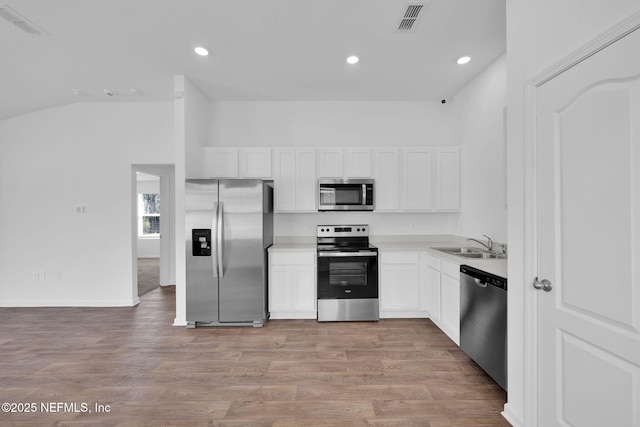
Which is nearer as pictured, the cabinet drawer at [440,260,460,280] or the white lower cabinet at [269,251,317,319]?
the cabinet drawer at [440,260,460,280]

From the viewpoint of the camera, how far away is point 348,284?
398 cm

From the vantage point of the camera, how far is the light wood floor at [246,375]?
85.0 inches

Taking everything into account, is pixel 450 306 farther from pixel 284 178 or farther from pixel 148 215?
pixel 148 215

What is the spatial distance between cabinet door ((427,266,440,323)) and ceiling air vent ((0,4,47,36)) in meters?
4.60

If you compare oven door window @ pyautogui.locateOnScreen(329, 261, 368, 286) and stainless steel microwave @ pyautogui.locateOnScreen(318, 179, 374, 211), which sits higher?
stainless steel microwave @ pyautogui.locateOnScreen(318, 179, 374, 211)

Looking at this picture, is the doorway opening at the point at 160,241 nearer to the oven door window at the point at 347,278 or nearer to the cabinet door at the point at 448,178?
the oven door window at the point at 347,278

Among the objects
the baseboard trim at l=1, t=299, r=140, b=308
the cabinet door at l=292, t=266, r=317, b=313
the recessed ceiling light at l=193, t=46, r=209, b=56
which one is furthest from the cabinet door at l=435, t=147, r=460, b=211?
the baseboard trim at l=1, t=299, r=140, b=308

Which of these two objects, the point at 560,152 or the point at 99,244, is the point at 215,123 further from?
the point at 560,152

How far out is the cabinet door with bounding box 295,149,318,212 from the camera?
14.3ft

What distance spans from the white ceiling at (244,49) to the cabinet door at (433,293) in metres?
2.42

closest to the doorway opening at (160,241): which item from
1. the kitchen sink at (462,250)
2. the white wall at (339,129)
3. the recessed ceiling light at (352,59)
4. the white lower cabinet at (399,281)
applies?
the white wall at (339,129)

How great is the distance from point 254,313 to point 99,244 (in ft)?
8.82

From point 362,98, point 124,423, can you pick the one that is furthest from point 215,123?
point 124,423

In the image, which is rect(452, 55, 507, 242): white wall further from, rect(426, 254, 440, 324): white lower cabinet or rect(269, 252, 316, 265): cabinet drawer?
rect(269, 252, 316, 265): cabinet drawer
